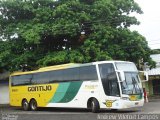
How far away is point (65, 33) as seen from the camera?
96.6 ft

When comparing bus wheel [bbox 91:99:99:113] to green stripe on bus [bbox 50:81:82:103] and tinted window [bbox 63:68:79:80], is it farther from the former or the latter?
tinted window [bbox 63:68:79:80]

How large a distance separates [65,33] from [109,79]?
26.3 feet

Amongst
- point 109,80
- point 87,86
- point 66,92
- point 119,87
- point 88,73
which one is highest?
point 88,73

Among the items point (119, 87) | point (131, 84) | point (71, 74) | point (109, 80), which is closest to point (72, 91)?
point (71, 74)

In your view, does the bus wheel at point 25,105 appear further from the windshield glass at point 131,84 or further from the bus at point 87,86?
the windshield glass at point 131,84

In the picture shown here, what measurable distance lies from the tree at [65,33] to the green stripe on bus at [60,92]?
325cm

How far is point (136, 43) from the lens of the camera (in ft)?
101

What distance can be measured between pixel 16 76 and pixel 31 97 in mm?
2520

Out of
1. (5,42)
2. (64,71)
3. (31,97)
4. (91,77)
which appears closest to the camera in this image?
(91,77)

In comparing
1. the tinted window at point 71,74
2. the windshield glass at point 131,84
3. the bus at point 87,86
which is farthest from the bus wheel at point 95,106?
the tinted window at point 71,74

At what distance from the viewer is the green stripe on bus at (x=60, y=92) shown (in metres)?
25.4

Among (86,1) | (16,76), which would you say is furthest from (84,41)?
(16,76)

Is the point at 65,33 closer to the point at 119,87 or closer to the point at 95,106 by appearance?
the point at 95,106

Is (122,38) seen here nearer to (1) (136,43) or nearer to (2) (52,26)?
(1) (136,43)
